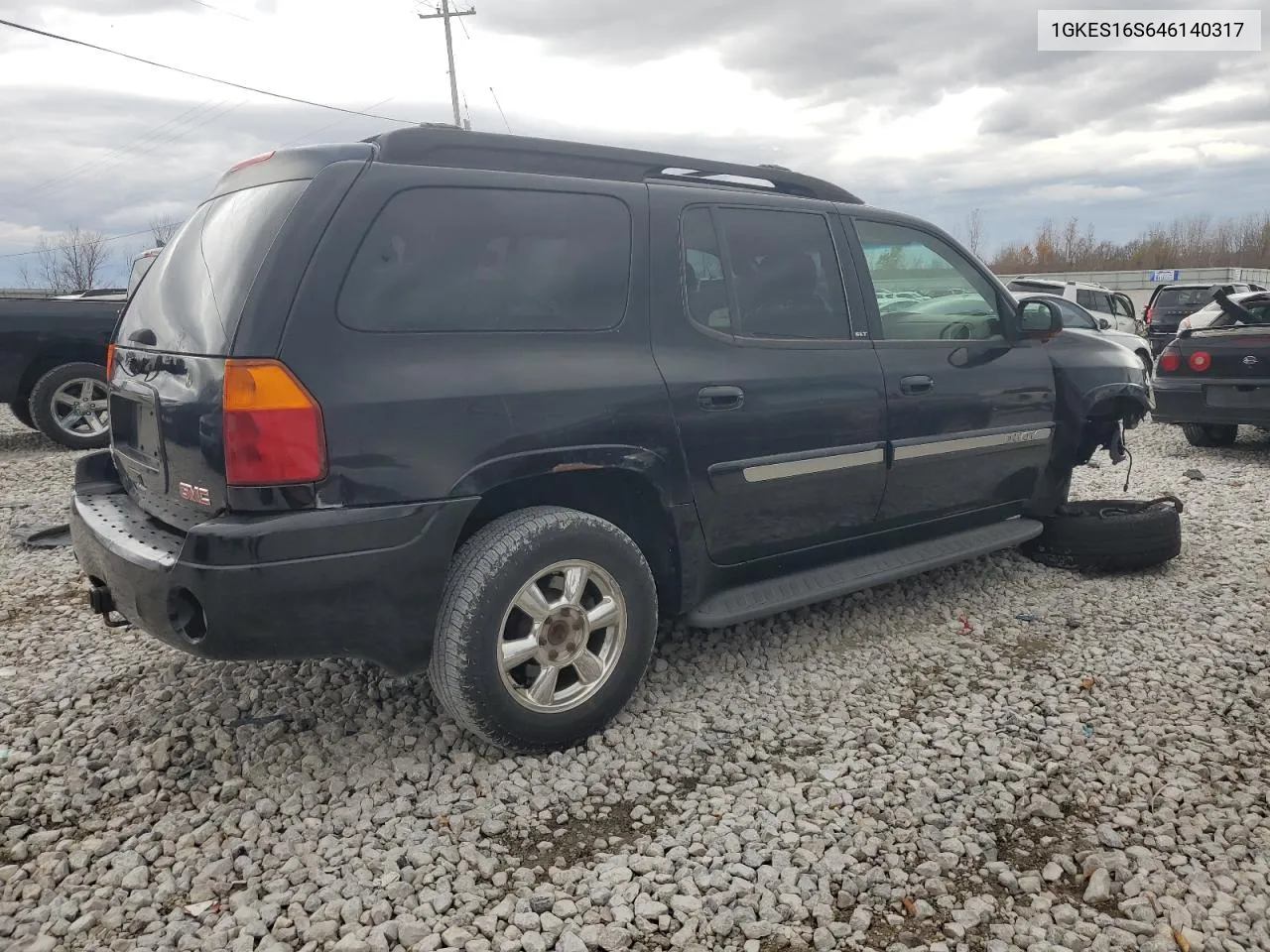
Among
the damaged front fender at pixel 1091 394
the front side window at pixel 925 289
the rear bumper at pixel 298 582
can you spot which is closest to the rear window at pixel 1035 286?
the damaged front fender at pixel 1091 394

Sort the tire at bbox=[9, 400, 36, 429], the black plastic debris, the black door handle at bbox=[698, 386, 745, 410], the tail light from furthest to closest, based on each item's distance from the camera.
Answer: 1. the tire at bbox=[9, 400, 36, 429]
2. the black plastic debris
3. the black door handle at bbox=[698, 386, 745, 410]
4. the tail light

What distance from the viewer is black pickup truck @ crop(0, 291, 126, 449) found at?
8.27 meters

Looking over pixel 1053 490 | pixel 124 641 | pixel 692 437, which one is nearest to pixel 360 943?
pixel 692 437

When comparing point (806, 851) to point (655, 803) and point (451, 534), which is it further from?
point (451, 534)

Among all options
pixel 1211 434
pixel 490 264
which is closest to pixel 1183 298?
pixel 1211 434

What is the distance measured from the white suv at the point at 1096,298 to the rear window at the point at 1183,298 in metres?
0.58

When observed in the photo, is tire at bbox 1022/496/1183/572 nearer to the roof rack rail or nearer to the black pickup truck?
the roof rack rail

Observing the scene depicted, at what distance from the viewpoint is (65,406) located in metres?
8.62

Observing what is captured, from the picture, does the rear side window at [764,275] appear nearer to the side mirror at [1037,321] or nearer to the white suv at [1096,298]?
the side mirror at [1037,321]

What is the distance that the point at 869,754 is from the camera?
3.02 m

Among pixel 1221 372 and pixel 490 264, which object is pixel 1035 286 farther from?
pixel 490 264

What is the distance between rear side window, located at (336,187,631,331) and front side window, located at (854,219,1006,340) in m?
1.34

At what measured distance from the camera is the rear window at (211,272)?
2.62m

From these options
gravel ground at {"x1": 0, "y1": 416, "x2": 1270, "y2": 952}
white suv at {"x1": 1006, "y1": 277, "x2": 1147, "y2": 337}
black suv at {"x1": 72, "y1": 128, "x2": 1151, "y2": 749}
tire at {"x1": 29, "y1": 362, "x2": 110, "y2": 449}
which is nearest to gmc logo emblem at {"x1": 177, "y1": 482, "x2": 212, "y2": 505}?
black suv at {"x1": 72, "y1": 128, "x2": 1151, "y2": 749}
